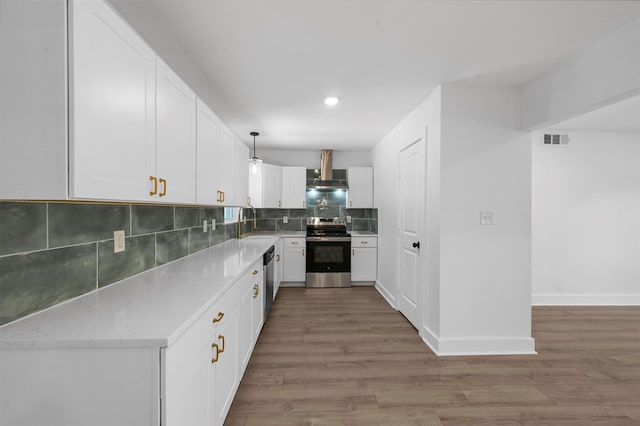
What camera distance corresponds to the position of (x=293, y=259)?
5.07 metres

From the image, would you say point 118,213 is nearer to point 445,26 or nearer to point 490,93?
point 445,26

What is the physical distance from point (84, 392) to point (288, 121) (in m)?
3.41

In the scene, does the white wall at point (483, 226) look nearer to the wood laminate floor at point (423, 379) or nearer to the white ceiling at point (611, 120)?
the wood laminate floor at point (423, 379)

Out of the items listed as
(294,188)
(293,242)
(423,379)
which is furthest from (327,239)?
(423,379)

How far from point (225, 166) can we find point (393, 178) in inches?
95.2

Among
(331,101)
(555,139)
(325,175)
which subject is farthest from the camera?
(325,175)

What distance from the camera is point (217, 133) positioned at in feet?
8.17

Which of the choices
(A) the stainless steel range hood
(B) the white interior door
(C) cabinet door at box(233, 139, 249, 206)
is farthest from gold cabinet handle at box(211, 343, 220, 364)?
(A) the stainless steel range hood

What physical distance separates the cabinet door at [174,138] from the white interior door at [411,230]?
2298mm

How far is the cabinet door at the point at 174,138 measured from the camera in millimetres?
1521

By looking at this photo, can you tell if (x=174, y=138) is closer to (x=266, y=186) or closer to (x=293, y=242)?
(x=266, y=186)

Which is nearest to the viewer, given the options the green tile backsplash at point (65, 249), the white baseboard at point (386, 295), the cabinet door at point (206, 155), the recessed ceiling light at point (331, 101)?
the green tile backsplash at point (65, 249)

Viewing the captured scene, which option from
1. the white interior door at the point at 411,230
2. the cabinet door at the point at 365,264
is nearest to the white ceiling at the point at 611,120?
the white interior door at the point at 411,230

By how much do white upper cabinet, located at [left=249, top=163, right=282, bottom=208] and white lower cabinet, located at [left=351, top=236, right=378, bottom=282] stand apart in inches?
62.6
